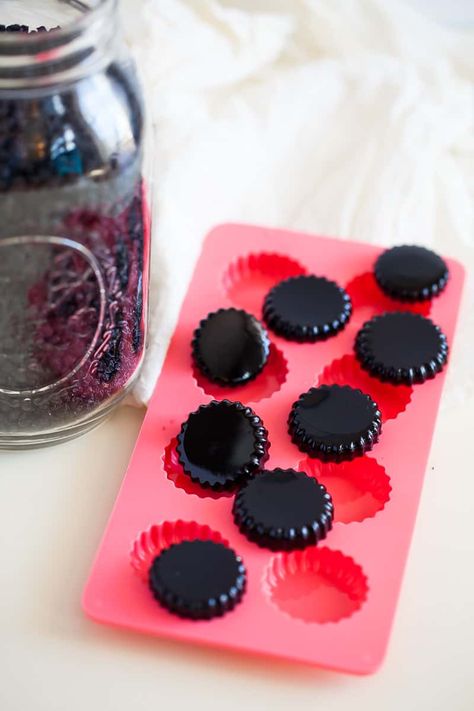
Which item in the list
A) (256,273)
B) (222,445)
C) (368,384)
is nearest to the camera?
(222,445)

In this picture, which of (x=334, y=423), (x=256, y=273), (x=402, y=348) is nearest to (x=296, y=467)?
(x=334, y=423)

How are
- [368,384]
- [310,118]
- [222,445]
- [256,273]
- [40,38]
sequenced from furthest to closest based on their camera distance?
1. [310,118]
2. [256,273]
3. [368,384]
4. [222,445]
5. [40,38]

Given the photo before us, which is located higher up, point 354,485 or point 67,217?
point 67,217

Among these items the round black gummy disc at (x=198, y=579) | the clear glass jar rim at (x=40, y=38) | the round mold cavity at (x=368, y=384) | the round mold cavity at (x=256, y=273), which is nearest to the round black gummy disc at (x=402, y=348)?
the round mold cavity at (x=368, y=384)

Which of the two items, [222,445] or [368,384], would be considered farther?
[368,384]

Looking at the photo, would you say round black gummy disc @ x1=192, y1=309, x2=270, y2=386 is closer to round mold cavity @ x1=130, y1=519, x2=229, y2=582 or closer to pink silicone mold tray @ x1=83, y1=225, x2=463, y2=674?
pink silicone mold tray @ x1=83, y1=225, x2=463, y2=674

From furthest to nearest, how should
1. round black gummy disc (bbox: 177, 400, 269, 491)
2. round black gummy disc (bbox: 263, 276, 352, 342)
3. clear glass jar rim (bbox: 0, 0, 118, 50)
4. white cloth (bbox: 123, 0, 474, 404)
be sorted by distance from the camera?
1. white cloth (bbox: 123, 0, 474, 404)
2. round black gummy disc (bbox: 263, 276, 352, 342)
3. round black gummy disc (bbox: 177, 400, 269, 491)
4. clear glass jar rim (bbox: 0, 0, 118, 50)

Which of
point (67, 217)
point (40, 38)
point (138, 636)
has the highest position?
point (40, 38)

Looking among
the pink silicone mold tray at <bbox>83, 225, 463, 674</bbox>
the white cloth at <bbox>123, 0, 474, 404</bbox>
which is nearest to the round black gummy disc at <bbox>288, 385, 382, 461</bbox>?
the pink silicone mold tray at <bbox>83, 225, 463, 674</bbox>

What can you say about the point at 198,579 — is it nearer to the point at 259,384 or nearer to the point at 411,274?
the point at 259,384
